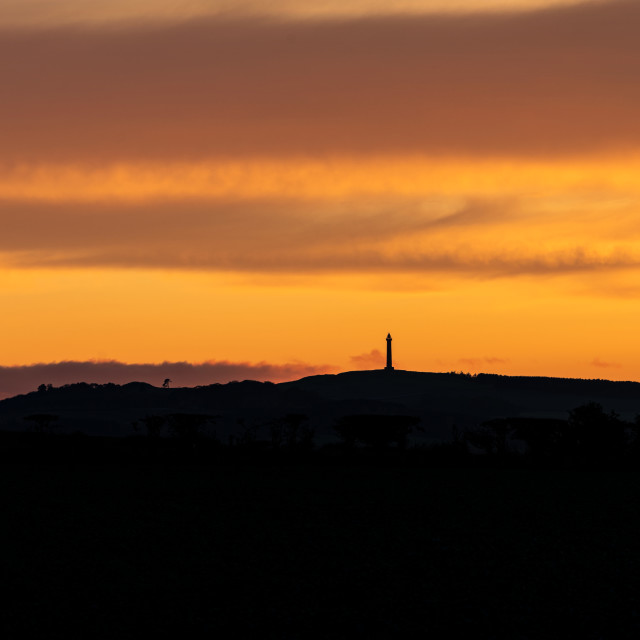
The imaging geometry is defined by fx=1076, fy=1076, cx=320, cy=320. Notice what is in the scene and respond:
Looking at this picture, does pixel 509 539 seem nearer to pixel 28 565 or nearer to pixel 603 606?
pixel 603 606

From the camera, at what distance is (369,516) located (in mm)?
46281

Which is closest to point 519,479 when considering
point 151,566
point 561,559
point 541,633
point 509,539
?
point 509,539

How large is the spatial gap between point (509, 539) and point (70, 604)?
18.5m

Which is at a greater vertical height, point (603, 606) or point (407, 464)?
point (407, 464)

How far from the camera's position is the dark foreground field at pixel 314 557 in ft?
86.6

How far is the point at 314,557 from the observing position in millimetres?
35250

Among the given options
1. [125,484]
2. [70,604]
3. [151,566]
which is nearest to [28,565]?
[151,566]

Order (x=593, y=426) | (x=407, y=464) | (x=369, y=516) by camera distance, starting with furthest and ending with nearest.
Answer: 1. (x=593, y=426)
2. (x=407, y=464)
3. (x=369, y=516)

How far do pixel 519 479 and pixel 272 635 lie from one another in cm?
4320

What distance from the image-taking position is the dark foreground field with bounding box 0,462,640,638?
26.4 m

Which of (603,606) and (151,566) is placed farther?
(151,566)

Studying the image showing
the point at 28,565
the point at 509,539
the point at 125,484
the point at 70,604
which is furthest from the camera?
the point at 125,484

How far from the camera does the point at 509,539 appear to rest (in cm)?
4031

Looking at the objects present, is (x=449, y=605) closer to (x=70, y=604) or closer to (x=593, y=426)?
(x=70, y=604)
